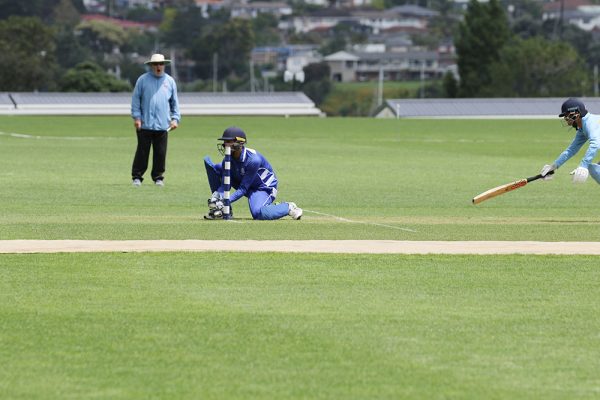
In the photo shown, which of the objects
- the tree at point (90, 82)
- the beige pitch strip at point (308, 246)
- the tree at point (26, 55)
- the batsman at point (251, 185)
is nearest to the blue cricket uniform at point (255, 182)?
the batsman at point (251, 185)

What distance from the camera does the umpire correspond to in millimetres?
27062

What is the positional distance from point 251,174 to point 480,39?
118966mm

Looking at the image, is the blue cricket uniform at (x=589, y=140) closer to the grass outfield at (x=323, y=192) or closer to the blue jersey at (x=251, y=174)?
the grass outfield at (x=323, y=192)

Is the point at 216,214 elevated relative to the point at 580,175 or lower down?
lower down

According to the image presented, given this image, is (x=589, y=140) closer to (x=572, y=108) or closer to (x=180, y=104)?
A: (x=572, y=108)

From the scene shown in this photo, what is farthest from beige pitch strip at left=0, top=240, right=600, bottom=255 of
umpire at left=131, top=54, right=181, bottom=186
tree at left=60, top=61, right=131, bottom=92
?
tree at left=60, top=61, right=131, bottom=92

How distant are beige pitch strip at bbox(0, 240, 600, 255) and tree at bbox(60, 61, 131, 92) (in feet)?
378

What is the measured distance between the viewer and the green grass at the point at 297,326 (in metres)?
10.3

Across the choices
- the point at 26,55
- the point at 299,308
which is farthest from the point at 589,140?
the point at 26,55

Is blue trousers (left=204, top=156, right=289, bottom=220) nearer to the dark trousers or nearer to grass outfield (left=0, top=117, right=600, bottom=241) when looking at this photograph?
grass outfield (left=0, top=117, right=600, bottom=241)

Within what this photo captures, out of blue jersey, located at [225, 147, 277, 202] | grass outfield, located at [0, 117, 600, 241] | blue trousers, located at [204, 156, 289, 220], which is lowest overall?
grass outfield, located at [0, 117, 600, 241]

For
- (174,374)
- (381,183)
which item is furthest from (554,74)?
(174,374)

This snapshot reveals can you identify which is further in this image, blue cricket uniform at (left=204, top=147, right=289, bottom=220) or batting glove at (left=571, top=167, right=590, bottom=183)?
blue cricket uniform at (left=204, top=147, right=289, bottom=220)

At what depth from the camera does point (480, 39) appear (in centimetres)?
13775
